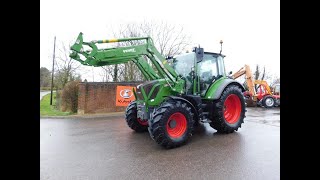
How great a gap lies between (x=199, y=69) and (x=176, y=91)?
109cm

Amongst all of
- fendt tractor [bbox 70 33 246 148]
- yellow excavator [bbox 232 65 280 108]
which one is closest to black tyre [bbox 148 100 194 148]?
fendt tractor [bbox 70 33 246 148]

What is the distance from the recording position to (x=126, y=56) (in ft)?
16.6

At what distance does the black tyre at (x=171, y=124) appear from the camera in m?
4.64

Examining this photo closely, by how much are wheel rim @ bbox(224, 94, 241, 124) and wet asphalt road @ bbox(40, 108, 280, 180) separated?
0.54 m

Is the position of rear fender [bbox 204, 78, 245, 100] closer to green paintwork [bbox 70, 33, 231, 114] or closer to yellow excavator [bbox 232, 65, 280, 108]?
green paintwork [bbox 70, 33, 231, 114]

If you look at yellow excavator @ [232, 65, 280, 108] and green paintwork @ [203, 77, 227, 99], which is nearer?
green paintwork @ [203, 77, 227, 99]

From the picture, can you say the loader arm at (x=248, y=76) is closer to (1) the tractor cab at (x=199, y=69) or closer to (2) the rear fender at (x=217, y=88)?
(1) the tractor cab at (x=199, y=69)

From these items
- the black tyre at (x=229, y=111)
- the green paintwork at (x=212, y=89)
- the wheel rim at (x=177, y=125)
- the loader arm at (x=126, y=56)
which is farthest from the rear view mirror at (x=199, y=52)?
the wheel rim at (x=177, y=125)

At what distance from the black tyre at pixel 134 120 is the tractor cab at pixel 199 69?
1650 millimetres

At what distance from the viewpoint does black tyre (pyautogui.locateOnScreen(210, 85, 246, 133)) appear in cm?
582
